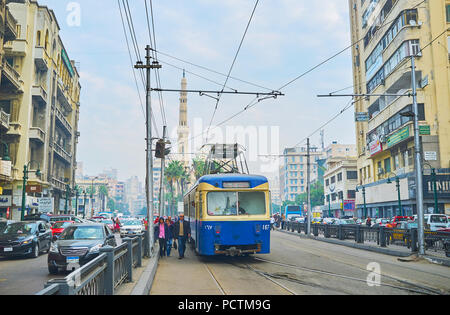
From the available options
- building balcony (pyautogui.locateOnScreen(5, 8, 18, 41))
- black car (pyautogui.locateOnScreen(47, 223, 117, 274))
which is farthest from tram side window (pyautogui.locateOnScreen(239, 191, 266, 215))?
building balcony (pyautogui.locateOnScreen(5, 8, 18, 41))

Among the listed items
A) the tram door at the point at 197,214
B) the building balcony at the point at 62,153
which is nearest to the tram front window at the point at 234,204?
the tram door at the point at 197,214

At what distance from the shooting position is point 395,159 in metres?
44.5

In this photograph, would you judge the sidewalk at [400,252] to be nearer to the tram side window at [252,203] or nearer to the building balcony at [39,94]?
the tram side window at [252,203]

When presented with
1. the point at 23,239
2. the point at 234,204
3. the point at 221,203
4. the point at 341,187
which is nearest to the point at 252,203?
the point at 234,204

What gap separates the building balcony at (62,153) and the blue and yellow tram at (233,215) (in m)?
36.9

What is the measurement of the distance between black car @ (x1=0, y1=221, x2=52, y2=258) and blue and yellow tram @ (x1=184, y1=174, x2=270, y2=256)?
725 cm

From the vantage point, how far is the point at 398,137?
40.6 m

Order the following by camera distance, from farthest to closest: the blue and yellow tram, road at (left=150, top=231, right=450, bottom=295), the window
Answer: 1. the window
2. the blue and yellow tram
3. road at (left=150, top=231, right=450, bottom=295)

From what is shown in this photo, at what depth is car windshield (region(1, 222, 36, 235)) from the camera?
17.2 meters

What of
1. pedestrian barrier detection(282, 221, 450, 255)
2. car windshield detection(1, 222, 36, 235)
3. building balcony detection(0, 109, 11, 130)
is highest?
building balcony detection(0, 109, 11, 130)

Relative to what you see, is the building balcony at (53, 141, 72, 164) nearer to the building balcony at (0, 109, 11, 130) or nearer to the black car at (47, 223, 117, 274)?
the building balcony at (0, 109, 11, 130)

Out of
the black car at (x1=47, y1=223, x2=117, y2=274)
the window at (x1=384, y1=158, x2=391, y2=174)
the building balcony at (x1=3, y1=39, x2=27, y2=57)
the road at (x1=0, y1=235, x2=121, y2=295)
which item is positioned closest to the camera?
the road at (x1=0, y1=235, x2=121, y2=295)

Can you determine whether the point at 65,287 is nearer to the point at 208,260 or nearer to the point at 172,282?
the point at 172,282

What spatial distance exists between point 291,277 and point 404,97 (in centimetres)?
3322
